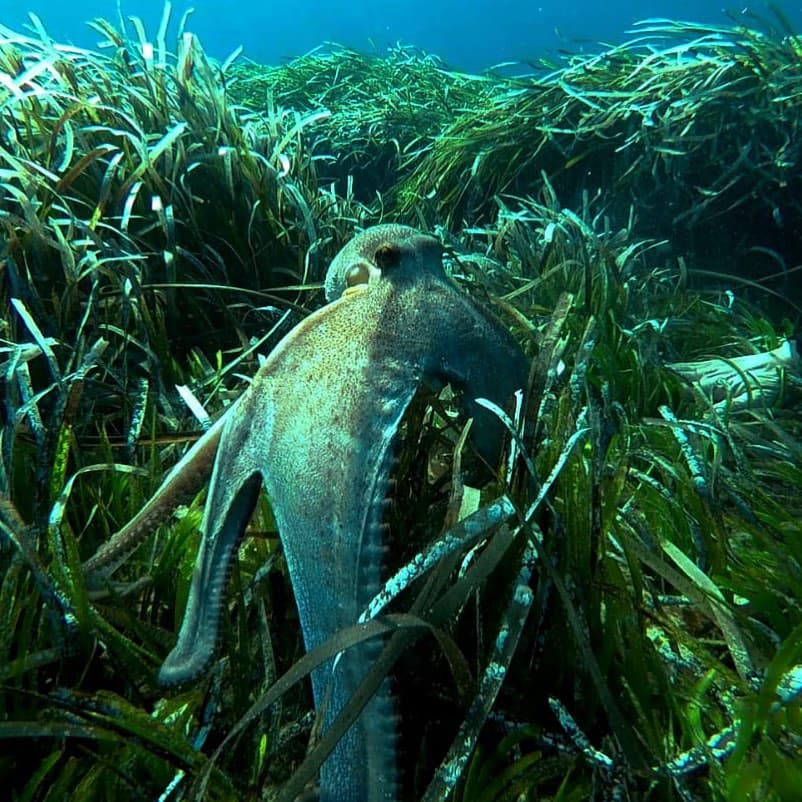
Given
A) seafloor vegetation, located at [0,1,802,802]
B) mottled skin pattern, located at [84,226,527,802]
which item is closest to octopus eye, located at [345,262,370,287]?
mottled skin pattern, located at [84,226,527,802]

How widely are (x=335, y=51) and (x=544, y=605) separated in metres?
8.94

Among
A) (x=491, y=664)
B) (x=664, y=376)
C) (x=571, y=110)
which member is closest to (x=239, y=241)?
(x=664, y=376)

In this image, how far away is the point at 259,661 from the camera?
3.68 feet

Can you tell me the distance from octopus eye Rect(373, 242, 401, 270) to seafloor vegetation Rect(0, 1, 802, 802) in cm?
28

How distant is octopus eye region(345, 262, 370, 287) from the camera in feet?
4.24

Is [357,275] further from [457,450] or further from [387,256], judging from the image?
[457,450]

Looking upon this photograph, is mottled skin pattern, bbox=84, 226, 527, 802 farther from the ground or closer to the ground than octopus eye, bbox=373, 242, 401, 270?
closer to the ground

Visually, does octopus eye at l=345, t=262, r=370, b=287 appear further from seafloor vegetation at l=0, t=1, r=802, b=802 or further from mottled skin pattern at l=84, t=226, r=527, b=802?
seafloor vegetation at l=0, t=1, r=802, b=802

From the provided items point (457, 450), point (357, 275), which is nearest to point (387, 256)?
point (357, 275)

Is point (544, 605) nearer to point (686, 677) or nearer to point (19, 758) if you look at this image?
point (686, 677)

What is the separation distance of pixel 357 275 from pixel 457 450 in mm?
398

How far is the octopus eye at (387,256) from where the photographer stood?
124cm

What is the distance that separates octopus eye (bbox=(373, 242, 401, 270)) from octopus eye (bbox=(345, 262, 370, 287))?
5 centimetres

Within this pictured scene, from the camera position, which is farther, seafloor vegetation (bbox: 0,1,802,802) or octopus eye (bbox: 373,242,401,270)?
octopus eye (bbox: 373,242,401,270)
